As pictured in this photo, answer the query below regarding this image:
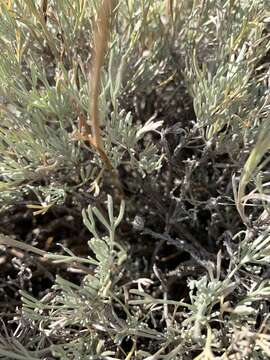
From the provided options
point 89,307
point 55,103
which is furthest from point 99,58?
point 89,307

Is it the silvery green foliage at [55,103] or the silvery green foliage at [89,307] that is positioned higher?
the silvery green foliage at [55,103]

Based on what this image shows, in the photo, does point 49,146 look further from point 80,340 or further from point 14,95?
point 80,340


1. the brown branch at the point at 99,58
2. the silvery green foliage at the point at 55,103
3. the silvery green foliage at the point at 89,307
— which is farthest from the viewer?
the silvery green foliage at the point at 55,103

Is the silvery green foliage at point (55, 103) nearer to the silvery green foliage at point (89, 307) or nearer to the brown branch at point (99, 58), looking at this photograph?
the brown branch at point (99, 58)

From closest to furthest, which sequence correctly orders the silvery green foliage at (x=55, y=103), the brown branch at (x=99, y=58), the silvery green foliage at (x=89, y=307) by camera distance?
the brown branch at (x=99, y=58) < the silvery green foliage at (x=89, y=307) < the silvery green foliage at (x=55, y=103)

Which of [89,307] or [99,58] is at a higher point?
[99,58]

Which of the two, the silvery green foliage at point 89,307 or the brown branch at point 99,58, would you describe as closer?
the brown branch at point 99,58

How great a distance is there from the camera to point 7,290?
1.67m

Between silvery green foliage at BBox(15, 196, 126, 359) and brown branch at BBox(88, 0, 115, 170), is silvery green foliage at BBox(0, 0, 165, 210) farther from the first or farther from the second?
silvery green foliage at BBox(15, 196, 126, 359)

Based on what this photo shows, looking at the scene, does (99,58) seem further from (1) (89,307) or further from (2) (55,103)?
(1) (89,307)

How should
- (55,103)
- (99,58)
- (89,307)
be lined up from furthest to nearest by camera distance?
(55,103), (89,307), (99,58)

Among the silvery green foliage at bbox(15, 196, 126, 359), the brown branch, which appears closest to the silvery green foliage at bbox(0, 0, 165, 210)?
the brown branch

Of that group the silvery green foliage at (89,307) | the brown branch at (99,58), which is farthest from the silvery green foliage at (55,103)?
the silvery green foliage at (89,307)

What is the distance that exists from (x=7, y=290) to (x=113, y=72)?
728 millimetres
